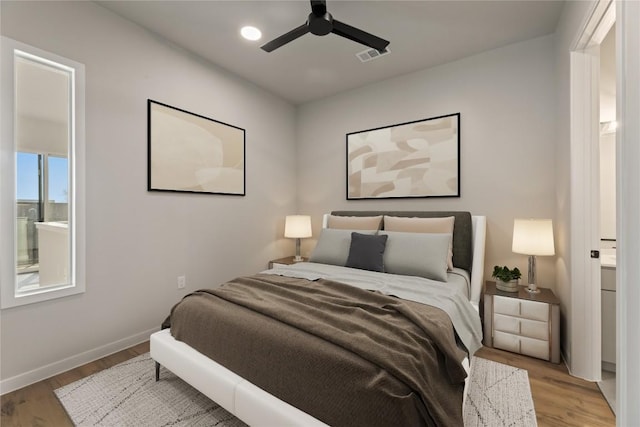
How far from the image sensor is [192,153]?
2924mm

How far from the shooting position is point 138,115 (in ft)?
8.26

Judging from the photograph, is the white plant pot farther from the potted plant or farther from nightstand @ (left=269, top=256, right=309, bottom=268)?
nightstand @ (left=269, top=256, right=309, bottom=268)

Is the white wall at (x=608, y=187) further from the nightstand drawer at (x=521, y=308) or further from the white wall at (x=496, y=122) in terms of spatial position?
the nightstand drawer at (x=521, y=308)

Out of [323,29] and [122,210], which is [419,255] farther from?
[122,210]

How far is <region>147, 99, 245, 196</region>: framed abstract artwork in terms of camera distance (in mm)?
2637

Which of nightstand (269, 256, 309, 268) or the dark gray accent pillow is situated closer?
the dark gray accent pillow

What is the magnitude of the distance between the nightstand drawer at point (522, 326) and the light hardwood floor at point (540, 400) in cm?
21

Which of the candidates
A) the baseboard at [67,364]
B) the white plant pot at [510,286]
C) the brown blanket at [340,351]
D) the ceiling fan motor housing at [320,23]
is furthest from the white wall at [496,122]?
the baseboard at [67,364]

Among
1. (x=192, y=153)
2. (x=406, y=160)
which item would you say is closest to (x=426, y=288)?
(x=406, y=160)

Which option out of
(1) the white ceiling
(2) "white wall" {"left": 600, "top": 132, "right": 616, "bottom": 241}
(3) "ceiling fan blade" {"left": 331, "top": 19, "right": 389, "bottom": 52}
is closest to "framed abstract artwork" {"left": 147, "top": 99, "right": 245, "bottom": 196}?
(1) the white ceiling

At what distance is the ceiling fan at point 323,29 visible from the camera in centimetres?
192

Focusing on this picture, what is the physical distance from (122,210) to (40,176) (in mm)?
557

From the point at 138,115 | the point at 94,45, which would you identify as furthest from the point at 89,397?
the point at 94,45

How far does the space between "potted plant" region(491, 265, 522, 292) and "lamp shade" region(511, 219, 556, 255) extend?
256 mm
